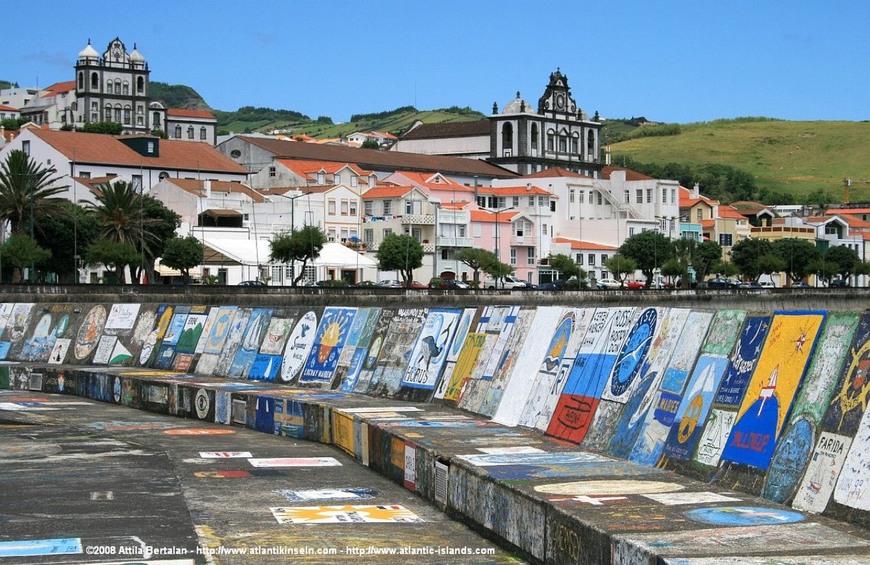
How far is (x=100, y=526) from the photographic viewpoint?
18.7 meters

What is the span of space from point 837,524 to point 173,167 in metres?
132

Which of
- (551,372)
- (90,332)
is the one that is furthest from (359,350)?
(90,332)

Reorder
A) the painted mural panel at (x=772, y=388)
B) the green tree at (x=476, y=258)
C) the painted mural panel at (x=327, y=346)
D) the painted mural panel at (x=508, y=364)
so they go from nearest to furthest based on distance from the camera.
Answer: the painted mural panel at (x=772, y=388) → the painted mural panel at (x=508, y=364) → the painted mural panel at (x=327, y=346) → the green tree at (x=476, y=258)

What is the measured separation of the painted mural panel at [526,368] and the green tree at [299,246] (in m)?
78.3

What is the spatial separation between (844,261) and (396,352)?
97683 mm

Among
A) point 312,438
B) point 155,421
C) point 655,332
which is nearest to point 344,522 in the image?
point 655,332

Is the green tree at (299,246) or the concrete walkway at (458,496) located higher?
the green tree at (299,246)

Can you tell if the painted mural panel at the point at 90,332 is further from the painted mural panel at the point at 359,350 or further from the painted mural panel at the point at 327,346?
the painted mural panel at the point at 359,350

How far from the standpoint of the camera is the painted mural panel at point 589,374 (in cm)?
2150

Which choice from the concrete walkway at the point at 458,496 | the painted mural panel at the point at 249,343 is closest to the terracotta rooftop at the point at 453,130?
the painted mural panel at the point at 249,343

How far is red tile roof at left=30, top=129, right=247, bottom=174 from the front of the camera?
446 feet

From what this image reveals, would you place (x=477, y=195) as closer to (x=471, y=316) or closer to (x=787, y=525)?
(x=471, y=316)

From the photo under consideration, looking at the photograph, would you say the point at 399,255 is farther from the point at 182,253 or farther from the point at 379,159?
the point at 379,159

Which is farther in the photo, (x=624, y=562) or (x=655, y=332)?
(x=655, y=332)
